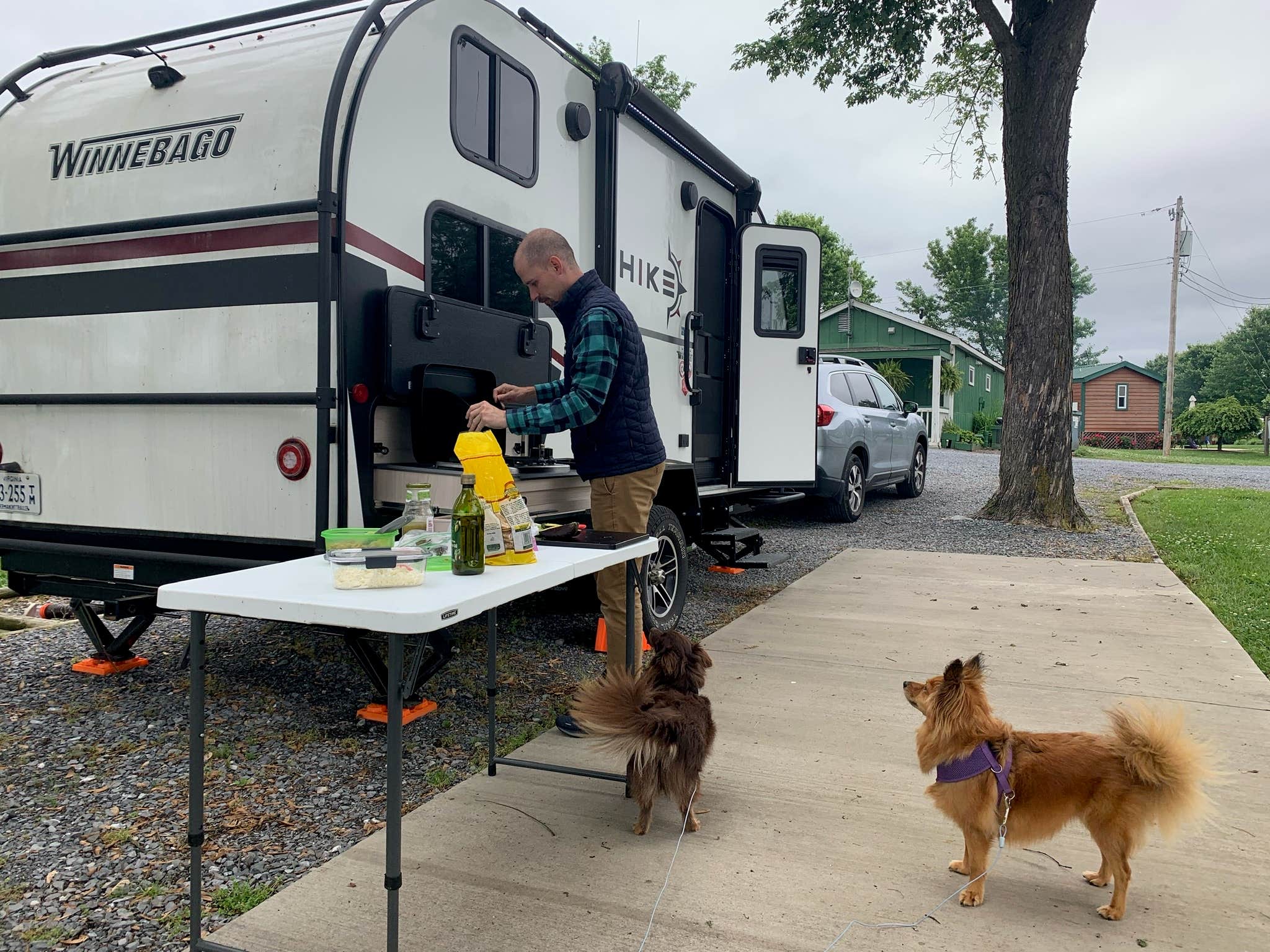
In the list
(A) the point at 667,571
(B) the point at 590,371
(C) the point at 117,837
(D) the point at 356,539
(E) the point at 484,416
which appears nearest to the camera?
(D) the point at 356,539

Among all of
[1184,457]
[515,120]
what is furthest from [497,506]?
[1184,457]

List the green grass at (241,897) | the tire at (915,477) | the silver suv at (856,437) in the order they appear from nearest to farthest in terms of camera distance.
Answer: the green grass at (241,897) < the silver suv at (856,437) < the tire at (915,477)

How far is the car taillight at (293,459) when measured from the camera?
362cm

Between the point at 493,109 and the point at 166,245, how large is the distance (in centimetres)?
160

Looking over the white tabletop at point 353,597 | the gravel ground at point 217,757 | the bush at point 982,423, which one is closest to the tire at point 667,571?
the gravel ground at point 217,757

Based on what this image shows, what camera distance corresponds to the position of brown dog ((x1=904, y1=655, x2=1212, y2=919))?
230cm

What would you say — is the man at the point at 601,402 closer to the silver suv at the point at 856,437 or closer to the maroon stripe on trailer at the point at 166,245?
the maroon stripe on trailer at the point at 166,245

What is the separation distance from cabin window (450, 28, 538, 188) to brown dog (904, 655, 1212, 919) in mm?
3125

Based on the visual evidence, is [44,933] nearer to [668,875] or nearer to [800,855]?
[668,875]

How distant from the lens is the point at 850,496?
11.0 metres

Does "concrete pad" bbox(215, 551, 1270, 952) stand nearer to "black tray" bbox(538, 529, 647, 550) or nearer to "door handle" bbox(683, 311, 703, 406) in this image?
"black tray" bbox(538, 529, 647, 550)

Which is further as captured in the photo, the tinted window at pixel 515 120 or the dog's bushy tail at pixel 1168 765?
the tinted window at pixel 515 120

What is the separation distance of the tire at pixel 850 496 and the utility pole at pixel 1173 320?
82.9 feet

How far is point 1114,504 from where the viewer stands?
1305 cm
